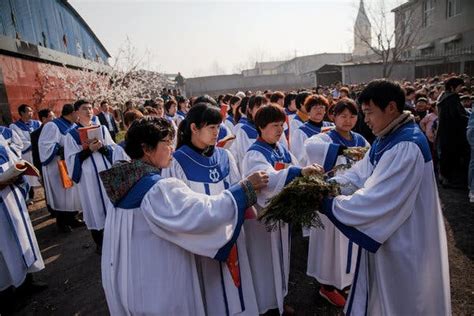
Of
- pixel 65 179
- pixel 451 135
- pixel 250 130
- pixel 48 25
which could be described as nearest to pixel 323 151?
pixel 250 130

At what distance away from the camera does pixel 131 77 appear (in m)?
25.3

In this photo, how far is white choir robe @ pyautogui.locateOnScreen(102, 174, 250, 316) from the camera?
7.02ft

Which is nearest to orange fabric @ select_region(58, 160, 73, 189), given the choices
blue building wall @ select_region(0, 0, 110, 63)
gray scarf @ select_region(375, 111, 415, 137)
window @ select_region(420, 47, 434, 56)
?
gray scarf @ select_region(375, 111, 415, 137)

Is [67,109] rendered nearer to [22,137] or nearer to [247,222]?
[22,137]

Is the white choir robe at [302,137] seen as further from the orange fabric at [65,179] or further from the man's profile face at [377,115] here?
the orange fabric at [65,179]

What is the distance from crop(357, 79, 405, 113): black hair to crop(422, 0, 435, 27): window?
43.6 m

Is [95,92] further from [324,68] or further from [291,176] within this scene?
[324,68]

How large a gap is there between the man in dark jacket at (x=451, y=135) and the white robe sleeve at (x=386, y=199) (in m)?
6.19

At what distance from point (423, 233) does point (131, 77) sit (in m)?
25.7

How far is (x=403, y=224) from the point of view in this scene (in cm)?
239

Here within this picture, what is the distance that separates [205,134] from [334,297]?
2443mm

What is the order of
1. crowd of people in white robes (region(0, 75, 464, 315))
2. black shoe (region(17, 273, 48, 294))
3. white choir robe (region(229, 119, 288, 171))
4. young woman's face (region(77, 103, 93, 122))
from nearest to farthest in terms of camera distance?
1. crowd of people in white robes (region(0, 75, 464, 315))
2. black shoe (region(17, 273, 48, 294))
3. young woman's face (region(77, 103, 93, 122))
4. white choir robe (region(229, 119, 288, 171))

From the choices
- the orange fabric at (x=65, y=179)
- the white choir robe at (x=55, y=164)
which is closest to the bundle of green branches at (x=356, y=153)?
the orange fabric at (x=65, y=179)

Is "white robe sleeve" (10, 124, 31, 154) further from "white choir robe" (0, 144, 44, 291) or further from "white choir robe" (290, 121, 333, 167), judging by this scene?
"white choir robe" (290, 121, 333, 167)
